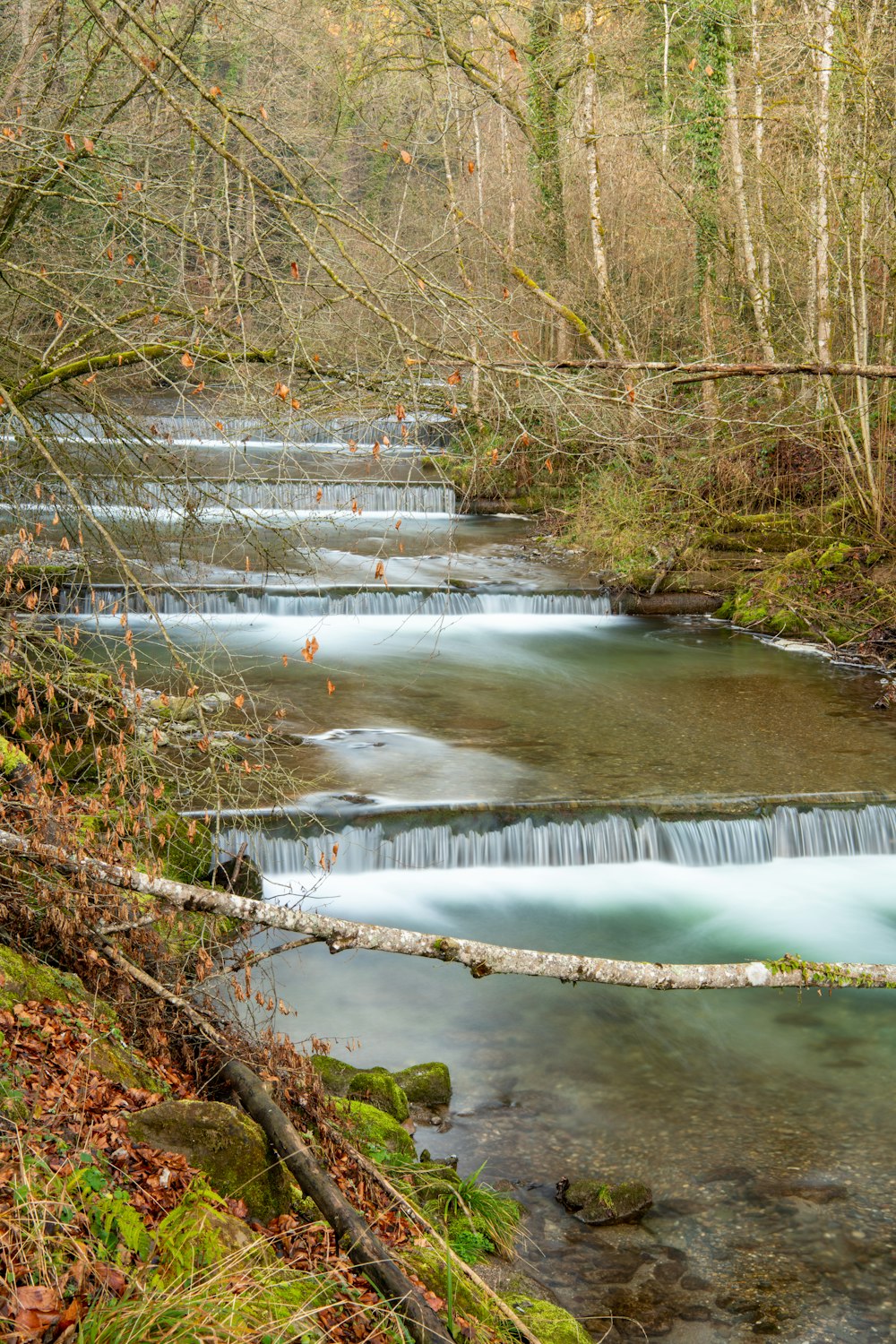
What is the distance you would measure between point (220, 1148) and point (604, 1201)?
94.3 inches

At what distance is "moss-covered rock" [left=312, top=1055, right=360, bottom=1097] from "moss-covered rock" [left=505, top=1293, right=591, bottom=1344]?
1.38 metres

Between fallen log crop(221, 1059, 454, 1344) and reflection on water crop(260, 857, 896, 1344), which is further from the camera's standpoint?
reflection on water crop(260, 857, 896, 1344)

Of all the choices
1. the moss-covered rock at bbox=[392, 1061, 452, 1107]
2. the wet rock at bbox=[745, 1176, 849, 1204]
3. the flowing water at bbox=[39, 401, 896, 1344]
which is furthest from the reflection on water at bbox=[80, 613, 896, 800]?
the wet rock at bbox=[745, 1176, 849, 1204]

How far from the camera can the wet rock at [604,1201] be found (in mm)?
5227

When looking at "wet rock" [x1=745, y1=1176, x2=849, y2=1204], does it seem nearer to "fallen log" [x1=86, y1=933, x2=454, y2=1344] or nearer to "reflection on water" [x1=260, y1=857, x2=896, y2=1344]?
"reflection on water" [x1=260, y1=857, x2=896, y2=1344]

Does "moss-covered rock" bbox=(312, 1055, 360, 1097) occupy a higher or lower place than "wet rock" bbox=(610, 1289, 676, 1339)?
higher

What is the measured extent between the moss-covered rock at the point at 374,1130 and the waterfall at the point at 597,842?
3.53 m

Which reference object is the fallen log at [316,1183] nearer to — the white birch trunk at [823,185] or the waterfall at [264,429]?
the waterfall at [264,429]

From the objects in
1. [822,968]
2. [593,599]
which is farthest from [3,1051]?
[593,599]

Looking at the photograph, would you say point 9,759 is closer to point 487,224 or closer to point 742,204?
point 742,204

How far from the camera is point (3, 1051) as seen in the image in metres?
3.59

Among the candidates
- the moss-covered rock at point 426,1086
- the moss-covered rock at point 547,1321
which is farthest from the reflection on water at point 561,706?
the moss-covered rock at point 547,1321

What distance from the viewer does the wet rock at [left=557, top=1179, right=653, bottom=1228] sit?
5.23 meters

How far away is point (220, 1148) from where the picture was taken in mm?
3543
